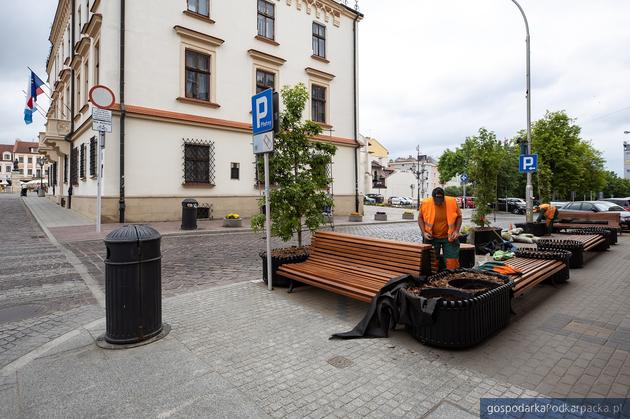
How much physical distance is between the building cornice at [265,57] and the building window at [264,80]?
0.63m

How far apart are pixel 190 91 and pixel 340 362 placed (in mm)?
17960

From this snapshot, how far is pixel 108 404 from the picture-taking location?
9.18ft

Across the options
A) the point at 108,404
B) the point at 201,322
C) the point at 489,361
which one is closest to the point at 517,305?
the point at 489,361

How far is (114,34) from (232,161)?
24.5 ft

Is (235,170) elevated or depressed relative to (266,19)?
depressed

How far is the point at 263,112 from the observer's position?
19.1ft

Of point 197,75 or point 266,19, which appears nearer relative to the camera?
point 197,75

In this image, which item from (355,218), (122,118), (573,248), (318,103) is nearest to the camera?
(573,248)

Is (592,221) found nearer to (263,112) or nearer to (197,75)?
(263,112)

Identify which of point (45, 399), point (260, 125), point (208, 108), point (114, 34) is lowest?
point (45, 399)

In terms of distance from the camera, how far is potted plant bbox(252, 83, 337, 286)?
21.9 feet

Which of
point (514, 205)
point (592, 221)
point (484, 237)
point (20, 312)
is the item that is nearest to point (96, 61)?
point (20, 312)

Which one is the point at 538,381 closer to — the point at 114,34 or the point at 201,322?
the point at 201,322

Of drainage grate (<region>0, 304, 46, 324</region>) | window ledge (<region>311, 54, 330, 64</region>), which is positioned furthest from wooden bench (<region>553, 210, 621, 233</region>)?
window ledge (<region>311, 54, 330, 64</region>)
